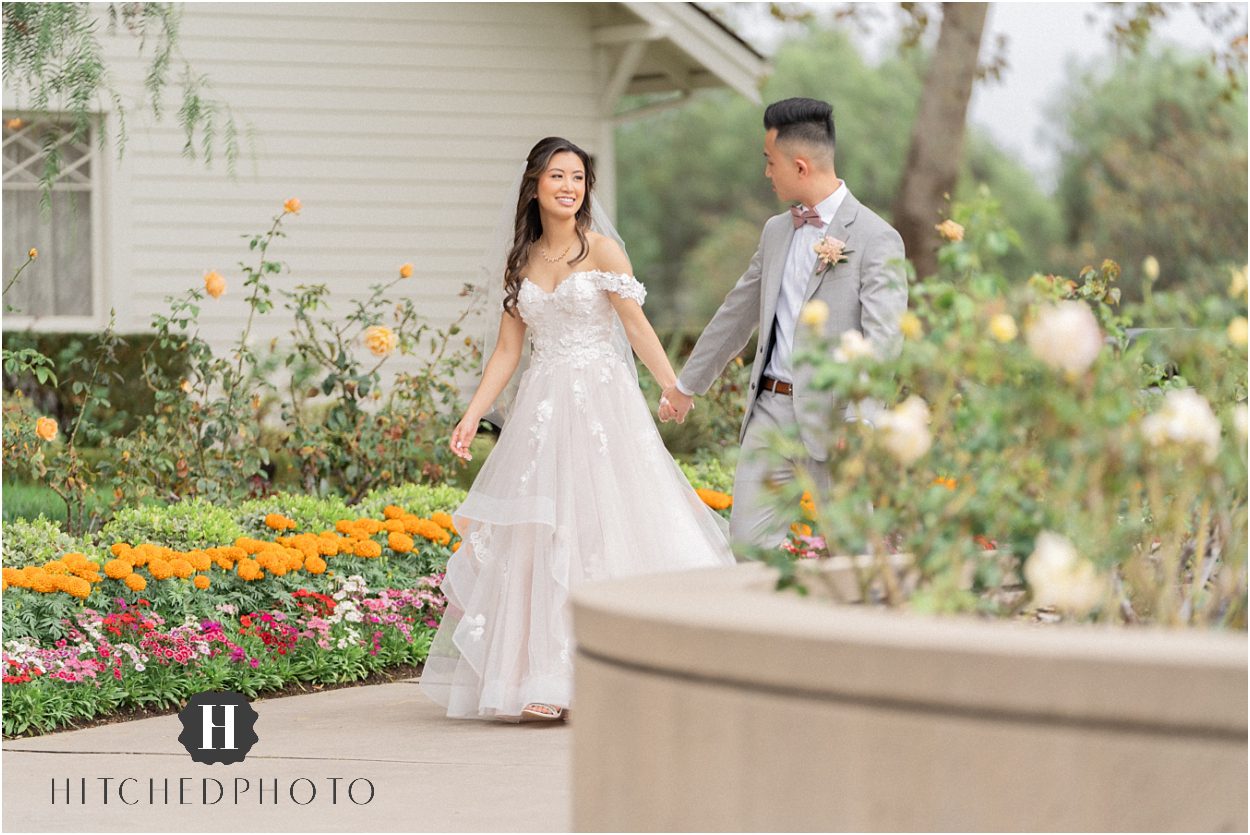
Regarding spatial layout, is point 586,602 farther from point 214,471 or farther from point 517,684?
point 214,471

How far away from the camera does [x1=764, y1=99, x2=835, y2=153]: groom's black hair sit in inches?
219

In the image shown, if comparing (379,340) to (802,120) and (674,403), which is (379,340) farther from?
(802,120)

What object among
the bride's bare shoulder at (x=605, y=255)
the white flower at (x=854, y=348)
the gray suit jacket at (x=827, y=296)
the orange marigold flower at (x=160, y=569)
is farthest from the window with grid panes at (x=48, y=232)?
the white flower at (x=854, y=348)

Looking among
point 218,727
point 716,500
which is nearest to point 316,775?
point 218,727

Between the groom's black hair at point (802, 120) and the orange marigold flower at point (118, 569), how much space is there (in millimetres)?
2691

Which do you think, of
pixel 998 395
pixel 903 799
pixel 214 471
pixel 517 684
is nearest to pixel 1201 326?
pixel 998 395

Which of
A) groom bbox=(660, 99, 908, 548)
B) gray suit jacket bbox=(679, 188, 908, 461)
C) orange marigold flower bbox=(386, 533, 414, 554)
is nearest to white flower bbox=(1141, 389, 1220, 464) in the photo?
gray suit jacket bbox=(679, 188, 908, 461)

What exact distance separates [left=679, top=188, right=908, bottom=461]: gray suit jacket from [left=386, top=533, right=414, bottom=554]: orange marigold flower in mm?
1544

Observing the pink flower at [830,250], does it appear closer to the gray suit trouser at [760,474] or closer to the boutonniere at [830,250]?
the boutonniere at [830,250]

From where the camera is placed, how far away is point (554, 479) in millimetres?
5629

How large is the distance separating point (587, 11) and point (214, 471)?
6.12 metres

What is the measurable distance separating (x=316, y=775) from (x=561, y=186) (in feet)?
7.43

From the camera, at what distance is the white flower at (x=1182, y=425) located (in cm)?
269

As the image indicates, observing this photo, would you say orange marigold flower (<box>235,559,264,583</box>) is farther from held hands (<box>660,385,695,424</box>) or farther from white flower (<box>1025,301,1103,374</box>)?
white flower (<box>1025,301,1103,374</box>)
